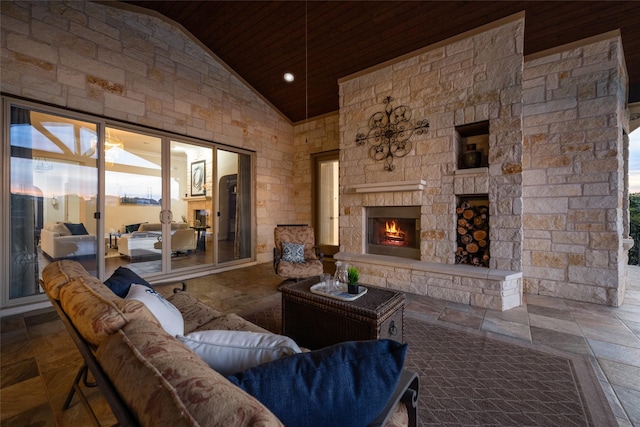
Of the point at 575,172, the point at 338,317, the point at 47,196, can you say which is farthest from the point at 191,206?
the point at 575,172

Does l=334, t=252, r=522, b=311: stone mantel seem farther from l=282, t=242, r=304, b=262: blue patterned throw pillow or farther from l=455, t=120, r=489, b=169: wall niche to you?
l=455, t=120, r=489, b=169: wall niche

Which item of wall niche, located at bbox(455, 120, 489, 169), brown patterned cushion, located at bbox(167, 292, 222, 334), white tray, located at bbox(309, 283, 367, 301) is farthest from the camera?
wall niche, located at bbox(455, 120, 489, 169)

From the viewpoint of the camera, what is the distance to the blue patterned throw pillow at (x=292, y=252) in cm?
393

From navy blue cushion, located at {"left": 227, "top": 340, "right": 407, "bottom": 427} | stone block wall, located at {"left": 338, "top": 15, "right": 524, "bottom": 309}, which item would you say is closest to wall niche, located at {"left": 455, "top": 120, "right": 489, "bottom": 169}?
stone block wall, located at {"left": 338, "top": 15, "right": 524, "bottom": 309}

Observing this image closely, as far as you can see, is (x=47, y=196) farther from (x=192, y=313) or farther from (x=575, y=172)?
(x=575, y=172)

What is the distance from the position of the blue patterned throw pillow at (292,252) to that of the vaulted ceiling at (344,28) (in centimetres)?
300

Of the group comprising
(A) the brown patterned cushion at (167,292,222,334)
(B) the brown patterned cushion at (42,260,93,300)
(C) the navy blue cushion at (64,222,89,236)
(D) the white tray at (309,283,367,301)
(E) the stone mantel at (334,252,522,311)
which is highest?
(C) the navy blue cushion at (64,222,89,236)

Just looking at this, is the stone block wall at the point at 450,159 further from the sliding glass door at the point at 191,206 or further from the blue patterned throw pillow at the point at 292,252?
the sliding glass door at the point at 191,206

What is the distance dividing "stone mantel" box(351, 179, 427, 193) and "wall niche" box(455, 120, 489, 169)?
0.60 m

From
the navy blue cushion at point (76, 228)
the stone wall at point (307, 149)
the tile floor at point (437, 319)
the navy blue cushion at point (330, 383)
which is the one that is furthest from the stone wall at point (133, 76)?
the navy blue cushion at point (330, 383)

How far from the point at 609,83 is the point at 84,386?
18.5 ft

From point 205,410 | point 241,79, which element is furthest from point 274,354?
point 241,79

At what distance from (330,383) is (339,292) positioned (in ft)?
4.71

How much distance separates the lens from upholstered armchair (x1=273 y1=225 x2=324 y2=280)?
3660mm
